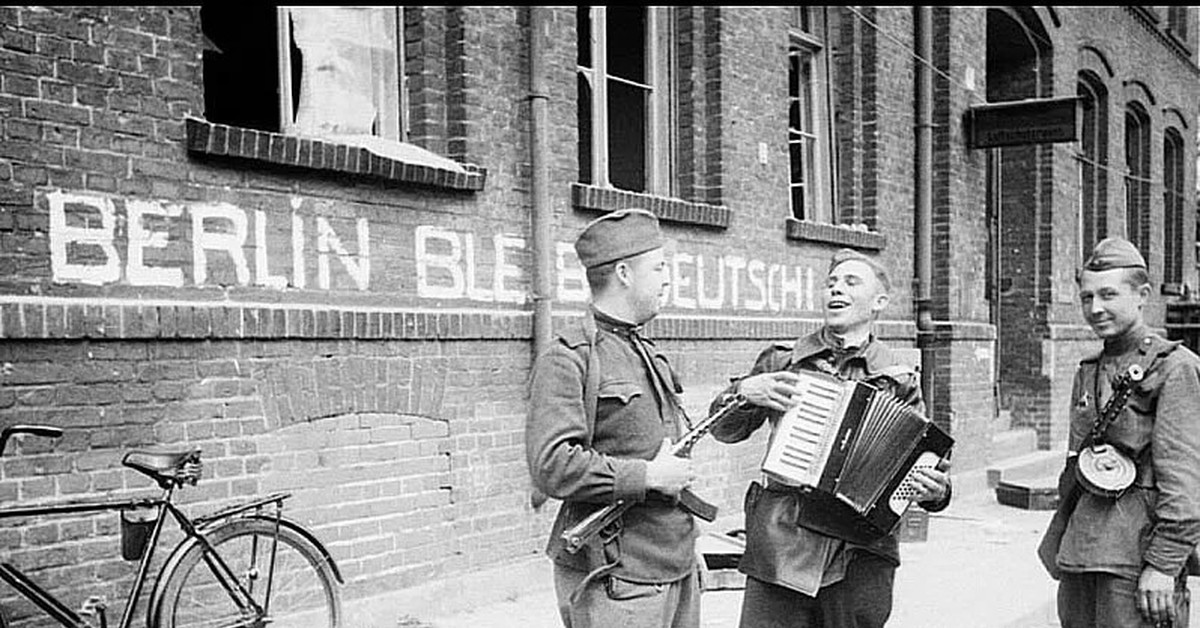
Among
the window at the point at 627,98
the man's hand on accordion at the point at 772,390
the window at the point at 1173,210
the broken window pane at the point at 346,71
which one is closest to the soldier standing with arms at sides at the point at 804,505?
the man's hand on accordion at the point at 772,390

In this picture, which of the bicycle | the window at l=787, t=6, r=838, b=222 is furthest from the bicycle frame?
the window at l=787, t=6, r=838, b=222

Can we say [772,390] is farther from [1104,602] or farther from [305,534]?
[305,534]

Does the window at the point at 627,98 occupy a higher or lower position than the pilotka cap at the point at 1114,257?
higher

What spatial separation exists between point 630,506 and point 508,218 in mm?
3271

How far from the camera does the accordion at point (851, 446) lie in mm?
3271

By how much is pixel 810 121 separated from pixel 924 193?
150 cm

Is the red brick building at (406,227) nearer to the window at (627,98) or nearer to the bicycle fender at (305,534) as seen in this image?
the window at (627,98)

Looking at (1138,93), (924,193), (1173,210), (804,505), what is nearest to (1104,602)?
(804,505)

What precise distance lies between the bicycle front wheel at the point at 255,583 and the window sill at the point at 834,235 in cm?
478

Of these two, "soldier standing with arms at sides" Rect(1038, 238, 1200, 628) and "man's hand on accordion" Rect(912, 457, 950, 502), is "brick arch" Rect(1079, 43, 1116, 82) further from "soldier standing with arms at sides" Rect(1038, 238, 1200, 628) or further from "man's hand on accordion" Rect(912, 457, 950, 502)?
"man's hand on accordion" Rect(912, 457, 950, 502)

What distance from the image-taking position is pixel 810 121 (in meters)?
9.29

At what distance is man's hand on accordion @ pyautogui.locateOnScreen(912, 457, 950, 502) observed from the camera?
3346 mm

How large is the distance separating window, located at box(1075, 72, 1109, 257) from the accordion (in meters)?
12.2

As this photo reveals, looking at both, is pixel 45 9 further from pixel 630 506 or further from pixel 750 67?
pixel 750 67
